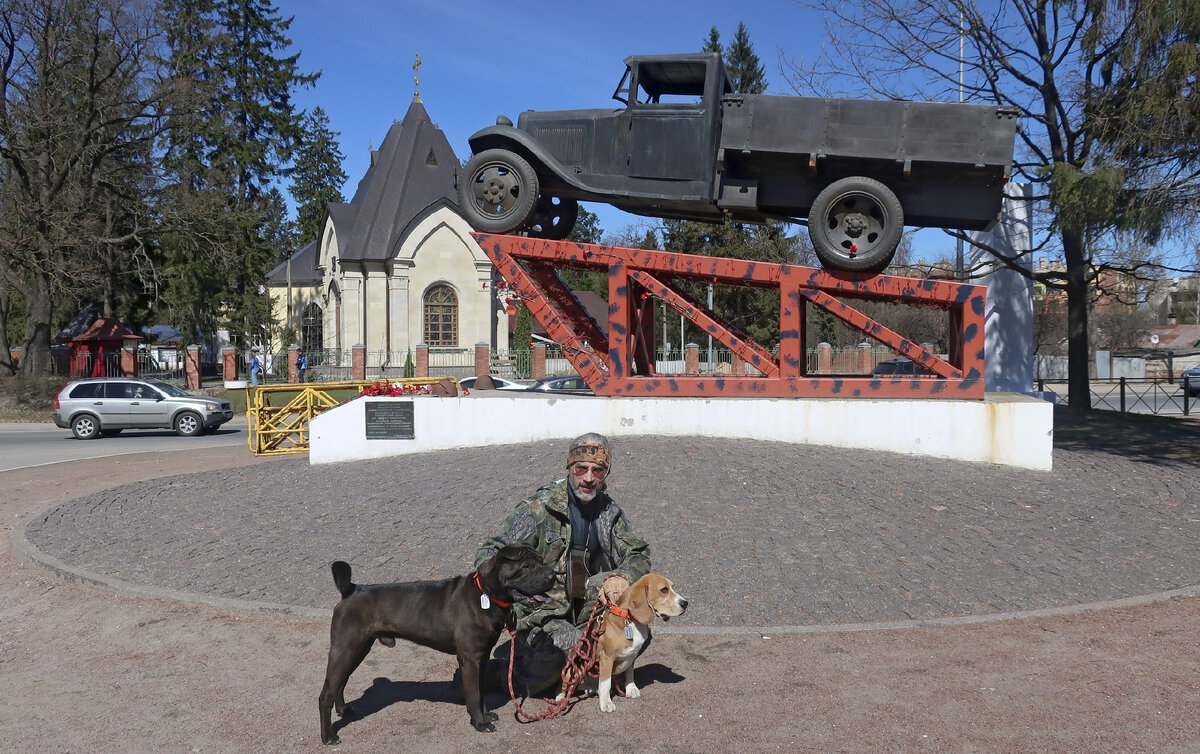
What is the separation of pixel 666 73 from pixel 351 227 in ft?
122

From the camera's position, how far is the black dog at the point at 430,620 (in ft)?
15.1

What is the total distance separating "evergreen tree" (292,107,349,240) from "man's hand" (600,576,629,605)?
236 feet

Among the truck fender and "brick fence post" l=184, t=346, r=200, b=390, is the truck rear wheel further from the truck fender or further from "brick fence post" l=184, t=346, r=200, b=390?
"brick fence post" l=184, t=346, r=200, b=390

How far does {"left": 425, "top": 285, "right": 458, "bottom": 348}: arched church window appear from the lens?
4425 cm

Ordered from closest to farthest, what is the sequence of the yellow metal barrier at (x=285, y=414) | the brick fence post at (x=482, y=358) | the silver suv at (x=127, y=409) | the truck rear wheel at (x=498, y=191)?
the truck rear wheel at (x=498, y=191) → the yellow metal barrier at (x=285, y=414) → the silver suv at (x=127, y=409) → the brick fence post at (x=482, y=358)

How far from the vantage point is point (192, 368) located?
37375mm

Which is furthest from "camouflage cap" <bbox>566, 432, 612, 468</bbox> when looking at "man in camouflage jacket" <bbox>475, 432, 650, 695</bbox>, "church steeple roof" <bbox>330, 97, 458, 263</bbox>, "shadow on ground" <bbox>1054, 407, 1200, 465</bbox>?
"church steeple roof" <bbox>330, 97, 458, 263</bbox>

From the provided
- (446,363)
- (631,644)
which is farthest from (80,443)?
(446,363)

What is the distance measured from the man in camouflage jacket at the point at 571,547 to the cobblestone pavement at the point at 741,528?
143 centimetres

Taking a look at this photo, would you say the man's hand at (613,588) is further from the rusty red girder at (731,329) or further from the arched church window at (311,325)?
the arched church window at (311,325)

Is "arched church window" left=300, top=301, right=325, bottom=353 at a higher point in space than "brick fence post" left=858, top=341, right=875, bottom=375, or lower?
higher

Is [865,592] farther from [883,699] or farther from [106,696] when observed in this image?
[106,696]

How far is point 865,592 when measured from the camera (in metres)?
6.98

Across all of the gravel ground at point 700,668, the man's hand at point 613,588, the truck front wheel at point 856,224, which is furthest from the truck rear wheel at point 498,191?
the man's hand at point 613,588
